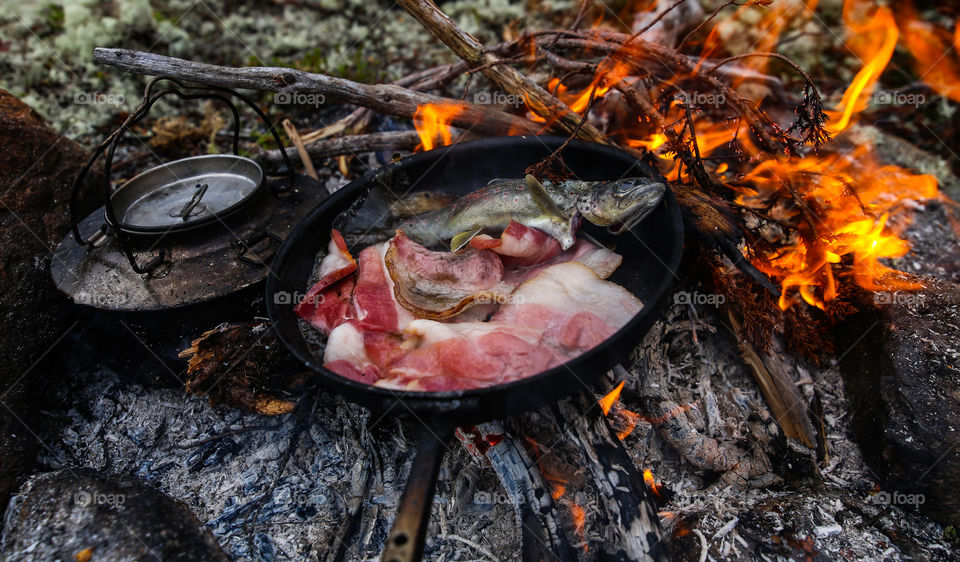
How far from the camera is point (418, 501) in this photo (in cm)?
202

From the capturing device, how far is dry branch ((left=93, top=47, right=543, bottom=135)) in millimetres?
3375

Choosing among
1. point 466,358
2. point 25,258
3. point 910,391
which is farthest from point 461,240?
point 25,258

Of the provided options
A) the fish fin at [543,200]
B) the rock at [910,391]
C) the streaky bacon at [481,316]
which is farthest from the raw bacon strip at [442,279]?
the rock at [910,391]

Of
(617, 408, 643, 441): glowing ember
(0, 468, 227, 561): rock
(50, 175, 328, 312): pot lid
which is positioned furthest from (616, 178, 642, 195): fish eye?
(0, 468, 227, 561): rock

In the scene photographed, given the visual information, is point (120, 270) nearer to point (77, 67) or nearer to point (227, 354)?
point (227, 354)

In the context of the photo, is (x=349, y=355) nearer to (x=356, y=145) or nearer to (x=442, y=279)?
(x=442, y=279)

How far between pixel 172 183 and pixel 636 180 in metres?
3.20

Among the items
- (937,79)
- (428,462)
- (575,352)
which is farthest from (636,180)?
(937,79)

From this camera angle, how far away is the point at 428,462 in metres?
2.15

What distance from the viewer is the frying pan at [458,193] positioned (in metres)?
2.20

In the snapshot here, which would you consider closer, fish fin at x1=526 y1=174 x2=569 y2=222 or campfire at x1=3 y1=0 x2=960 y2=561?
campfire at x1=3 y1=0 x2=960 y2=561

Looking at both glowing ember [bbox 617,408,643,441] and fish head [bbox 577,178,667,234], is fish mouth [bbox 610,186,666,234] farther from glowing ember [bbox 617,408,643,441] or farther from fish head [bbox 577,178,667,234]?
glowing ember [bbox 617,408,643,441]

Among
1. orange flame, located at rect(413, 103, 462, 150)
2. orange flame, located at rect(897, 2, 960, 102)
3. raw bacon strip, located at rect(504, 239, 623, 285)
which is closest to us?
raw bacon strip, located at rect(504, 239, 623, 285)

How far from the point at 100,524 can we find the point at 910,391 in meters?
4.42
